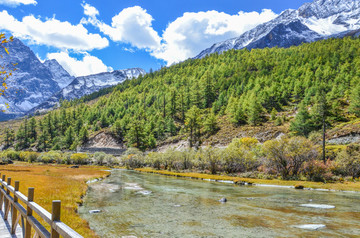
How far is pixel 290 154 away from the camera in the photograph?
56.1 meters

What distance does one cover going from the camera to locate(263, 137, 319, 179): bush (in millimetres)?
56391

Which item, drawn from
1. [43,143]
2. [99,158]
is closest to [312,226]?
[99,158]

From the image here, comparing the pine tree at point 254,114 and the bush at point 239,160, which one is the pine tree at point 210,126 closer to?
the pine tree at point 254,114

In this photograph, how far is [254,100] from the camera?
12675 cm

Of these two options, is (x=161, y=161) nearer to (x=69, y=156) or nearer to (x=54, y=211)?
(x=69, y=156)

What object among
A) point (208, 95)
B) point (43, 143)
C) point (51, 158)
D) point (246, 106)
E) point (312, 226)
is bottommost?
point (51, 158)

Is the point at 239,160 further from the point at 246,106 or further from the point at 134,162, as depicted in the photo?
the point at 246,106

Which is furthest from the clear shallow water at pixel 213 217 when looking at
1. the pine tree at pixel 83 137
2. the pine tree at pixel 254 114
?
the pine tree at pixel 83 137

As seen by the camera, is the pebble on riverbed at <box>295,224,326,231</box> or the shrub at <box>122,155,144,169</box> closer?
the pebble on riverbed at <box>295,224,326,231</box>

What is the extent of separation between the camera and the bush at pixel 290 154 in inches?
2220

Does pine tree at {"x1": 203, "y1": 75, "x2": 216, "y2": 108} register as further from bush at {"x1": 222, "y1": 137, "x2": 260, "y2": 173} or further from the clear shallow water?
the clear shallow water

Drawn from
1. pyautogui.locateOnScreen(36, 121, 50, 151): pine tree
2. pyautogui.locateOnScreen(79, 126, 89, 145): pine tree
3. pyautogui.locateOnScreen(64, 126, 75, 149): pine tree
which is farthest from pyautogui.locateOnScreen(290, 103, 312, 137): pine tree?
pyautogui.locateOnScreen(36, 121, 50, 151): pine tree

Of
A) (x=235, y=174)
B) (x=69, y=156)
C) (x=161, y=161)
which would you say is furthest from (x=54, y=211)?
(x=69, y=156)

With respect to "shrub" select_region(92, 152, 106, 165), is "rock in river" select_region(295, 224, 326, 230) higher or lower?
higher
